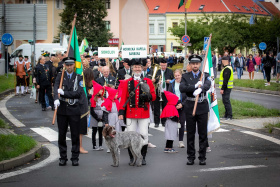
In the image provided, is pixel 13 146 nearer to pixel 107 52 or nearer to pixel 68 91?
pixel 68 91

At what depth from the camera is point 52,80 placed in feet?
63.3

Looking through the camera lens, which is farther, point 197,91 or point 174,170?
point 197,91

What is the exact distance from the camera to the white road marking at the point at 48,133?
1296cm

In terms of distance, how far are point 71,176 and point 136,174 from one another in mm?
1031

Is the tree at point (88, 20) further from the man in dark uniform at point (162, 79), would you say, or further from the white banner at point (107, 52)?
the man in dark uniform at point (162, 79)

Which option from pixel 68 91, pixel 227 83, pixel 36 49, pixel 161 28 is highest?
pixel 161 28

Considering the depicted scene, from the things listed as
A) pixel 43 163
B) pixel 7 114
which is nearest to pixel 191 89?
pixel 43 163

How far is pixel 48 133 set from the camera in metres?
13.8

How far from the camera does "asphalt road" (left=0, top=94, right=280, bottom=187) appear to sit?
805 centimetres

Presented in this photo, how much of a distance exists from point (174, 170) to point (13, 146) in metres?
3.37

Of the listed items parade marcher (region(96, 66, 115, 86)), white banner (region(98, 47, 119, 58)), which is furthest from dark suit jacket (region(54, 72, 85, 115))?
white banner (region(98, 47, 119, 58))

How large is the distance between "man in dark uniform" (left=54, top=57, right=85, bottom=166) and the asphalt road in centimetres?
28

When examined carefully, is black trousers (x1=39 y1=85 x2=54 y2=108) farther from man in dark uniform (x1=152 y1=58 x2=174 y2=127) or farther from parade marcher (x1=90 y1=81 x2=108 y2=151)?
parade marcher (x1=90 y1=81 x2=108 y2=151)

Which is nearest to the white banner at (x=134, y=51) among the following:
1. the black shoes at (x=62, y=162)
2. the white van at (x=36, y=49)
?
the black shoes at (x=62, y=162)
